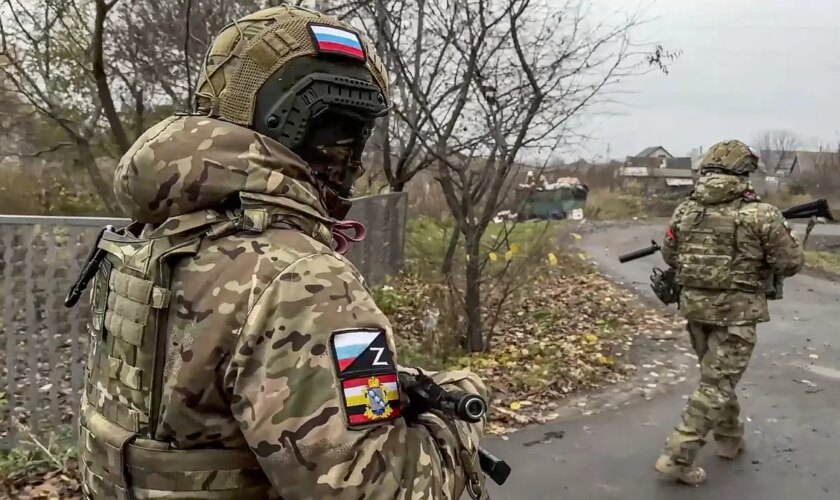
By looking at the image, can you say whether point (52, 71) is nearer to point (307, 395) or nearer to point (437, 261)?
point (437, 261)

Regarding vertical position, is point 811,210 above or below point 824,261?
above

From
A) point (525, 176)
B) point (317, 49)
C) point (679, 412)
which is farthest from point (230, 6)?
point (317, 49)

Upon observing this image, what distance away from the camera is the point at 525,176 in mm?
7547

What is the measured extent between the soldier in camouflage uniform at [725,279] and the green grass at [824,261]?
11071 mm

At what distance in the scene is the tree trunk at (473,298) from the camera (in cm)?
708

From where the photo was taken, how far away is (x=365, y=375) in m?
1.39

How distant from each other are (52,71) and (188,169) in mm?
7690

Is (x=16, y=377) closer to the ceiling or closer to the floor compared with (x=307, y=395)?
closer to the floor

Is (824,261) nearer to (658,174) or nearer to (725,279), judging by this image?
(725,279)

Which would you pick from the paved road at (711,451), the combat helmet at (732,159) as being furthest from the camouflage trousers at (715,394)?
the combat helmet at (732,159)

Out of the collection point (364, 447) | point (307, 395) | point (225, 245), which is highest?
point (225, 245)

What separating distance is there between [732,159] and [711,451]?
2.03m

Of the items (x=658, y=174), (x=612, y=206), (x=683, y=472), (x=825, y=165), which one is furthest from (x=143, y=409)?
(x=658, y=174)

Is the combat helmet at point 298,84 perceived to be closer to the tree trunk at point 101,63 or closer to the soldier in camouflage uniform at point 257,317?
the soldier in camouflage uniform at point 257,317
